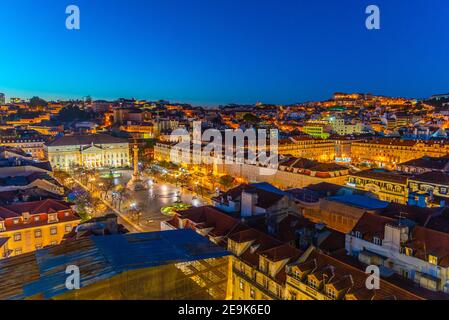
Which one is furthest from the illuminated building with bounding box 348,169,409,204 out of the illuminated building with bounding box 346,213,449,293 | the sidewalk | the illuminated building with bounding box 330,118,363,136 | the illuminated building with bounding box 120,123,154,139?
the illuminated building with bounding box 120,123,154,139

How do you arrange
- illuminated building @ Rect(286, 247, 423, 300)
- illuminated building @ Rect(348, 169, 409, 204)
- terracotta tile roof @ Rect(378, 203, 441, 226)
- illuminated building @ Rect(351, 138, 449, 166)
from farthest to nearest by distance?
illuminated building @ Rect(351, 138, 449, 166) → illuminated building @ Rect(348, 169, 409, 204) → terracotta tile roof @ Rect(378, 203, 441, 226) → illuminated building @ Rect(286, 247, 423, 300)

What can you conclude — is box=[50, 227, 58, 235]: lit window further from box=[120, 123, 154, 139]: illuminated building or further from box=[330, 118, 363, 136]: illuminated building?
box=[330, 118, 363, 136]: illuminated building

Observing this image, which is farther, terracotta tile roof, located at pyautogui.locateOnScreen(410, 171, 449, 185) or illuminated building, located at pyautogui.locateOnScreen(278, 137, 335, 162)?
illuminated building, located at pyautogui.locateOnScreen(278, 137, 335, 162)

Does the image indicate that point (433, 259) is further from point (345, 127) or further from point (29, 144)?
point (345, 127)

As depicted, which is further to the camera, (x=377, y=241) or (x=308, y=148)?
(x=308, y=148)

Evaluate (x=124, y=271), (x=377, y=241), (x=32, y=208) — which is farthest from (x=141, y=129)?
(x=124, y=271)

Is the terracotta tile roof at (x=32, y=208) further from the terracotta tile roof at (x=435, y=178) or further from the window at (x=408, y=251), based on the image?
the terracotta tile roof at (x=435, y=178)

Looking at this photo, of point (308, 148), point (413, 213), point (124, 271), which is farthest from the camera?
point (308, 148)
